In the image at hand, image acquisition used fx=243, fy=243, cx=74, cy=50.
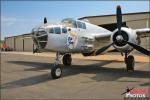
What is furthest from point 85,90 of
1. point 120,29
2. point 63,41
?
point 120,29

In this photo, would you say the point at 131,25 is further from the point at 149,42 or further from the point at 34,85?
the point at 34,85

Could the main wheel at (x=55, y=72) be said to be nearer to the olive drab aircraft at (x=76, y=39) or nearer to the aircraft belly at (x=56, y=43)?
the olive drab aircraft at (x=76, y=39)

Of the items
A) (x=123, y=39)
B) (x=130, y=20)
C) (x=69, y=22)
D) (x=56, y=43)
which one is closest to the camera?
(x=56, y=43)

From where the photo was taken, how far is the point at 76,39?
15664mm

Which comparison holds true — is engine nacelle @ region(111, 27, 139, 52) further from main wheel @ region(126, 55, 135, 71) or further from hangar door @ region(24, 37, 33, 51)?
hangar door @ region(24, 37, 33, 51)

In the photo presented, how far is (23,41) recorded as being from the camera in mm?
65688

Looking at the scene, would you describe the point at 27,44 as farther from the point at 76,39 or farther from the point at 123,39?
the point at 123,39

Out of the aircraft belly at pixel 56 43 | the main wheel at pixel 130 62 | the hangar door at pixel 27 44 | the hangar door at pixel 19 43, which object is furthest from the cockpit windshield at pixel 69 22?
the hangar door at pixel 19 43

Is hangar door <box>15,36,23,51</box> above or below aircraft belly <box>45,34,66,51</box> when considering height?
above

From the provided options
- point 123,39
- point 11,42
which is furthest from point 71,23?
point 11,42

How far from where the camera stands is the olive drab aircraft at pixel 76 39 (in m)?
13.6

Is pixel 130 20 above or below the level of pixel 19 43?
above

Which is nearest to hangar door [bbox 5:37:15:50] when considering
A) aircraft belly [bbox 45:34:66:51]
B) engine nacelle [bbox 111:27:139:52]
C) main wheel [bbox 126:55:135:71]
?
main wheel [bbox 126:55:135:71]

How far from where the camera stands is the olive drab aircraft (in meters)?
13.6
